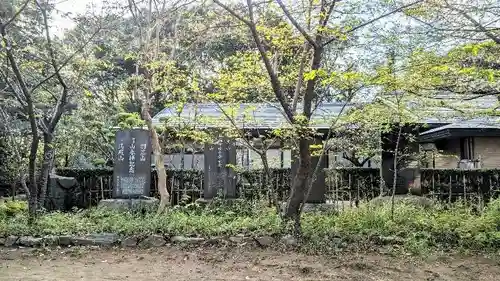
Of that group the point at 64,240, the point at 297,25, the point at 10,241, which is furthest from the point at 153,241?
the point at 297,25

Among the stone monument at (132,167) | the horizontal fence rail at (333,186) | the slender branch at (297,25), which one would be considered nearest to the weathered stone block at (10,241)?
the stone monument at (132,167)

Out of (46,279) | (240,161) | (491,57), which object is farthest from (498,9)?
(240,161)

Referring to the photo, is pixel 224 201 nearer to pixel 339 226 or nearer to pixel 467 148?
pixel 339 226

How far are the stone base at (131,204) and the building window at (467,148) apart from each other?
10272 millimetres

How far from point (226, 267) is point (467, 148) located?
11.2 meters

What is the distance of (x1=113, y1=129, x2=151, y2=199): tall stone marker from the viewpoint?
10523 millimetres

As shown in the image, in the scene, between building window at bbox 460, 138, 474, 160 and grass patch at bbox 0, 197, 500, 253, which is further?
building window at bbox 460, 138, 474, 160

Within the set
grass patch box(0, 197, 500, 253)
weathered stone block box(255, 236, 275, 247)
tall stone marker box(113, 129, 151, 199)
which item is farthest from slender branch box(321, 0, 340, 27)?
tall stone marker box(113, 129, 151, 199)

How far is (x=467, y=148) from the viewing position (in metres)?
14.1

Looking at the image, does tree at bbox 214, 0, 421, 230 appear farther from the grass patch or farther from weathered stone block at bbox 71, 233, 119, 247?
weathered stone block at bbox 71, 233, 119, 247

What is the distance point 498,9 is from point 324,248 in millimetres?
4319

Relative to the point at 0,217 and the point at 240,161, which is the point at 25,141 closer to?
the point at 0,217

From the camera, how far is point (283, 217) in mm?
7656

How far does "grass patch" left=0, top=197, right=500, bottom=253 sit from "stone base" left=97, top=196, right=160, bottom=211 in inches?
46.0
